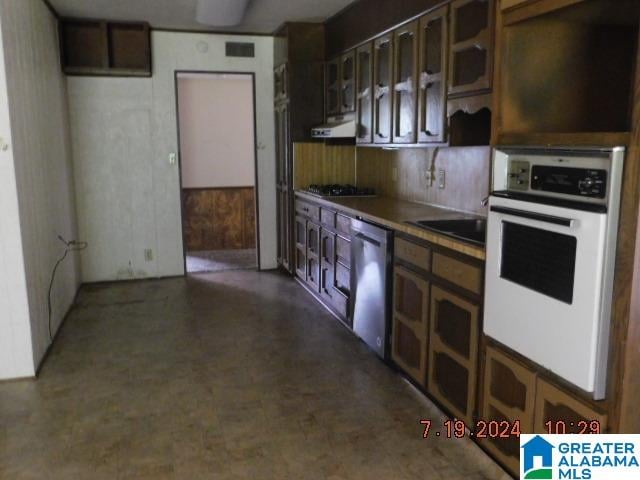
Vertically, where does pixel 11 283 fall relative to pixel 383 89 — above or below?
below

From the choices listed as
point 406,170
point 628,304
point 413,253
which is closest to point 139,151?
point 406,170

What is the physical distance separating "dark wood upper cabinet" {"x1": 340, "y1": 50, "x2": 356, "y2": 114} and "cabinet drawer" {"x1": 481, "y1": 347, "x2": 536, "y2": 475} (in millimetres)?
2650

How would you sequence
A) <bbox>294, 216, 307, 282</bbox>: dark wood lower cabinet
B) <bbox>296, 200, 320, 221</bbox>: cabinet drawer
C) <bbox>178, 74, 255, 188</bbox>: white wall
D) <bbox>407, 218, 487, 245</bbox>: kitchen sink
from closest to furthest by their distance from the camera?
<bbox>407, 218, 487, 245</bbox>: kitchen sink
<bbox>296, 200, 320, 221</bbox>: cabinet drawer
<bbox>294, 216, 307, 282</bbox>: dark wood lower cabinet
<bbox>178, 74, 255, 188</bbox>: white wall

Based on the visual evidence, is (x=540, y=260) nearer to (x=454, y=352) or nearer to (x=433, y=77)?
(x=454, y=352)

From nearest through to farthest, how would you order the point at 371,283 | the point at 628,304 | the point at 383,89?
the point at 628,304 → the point at 371,283 → the point at 383,89

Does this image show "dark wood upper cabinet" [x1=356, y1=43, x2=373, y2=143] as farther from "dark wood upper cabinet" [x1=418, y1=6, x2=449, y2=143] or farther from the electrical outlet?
"dark wood upper cabinet" [x1=418, y1=6, x2=449, y2=143]

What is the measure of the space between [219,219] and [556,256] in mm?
5606

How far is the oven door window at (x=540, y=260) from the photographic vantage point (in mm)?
1846

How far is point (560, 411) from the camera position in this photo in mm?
1951

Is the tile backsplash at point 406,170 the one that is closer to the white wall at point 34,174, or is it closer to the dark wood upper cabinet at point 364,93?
the dark wood upper cabinet at point 364,93

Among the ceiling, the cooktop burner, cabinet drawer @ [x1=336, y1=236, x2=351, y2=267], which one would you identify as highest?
the ceiling

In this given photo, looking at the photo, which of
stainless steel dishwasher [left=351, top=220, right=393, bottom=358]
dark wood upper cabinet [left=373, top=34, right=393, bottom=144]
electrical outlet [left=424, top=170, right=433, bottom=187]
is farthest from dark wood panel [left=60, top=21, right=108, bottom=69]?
electrical outlet [left=424, top=170, right=433, bottom=187]

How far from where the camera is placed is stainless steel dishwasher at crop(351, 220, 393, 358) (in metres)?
3.27

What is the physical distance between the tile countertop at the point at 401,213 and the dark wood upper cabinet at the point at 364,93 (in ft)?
1.58
